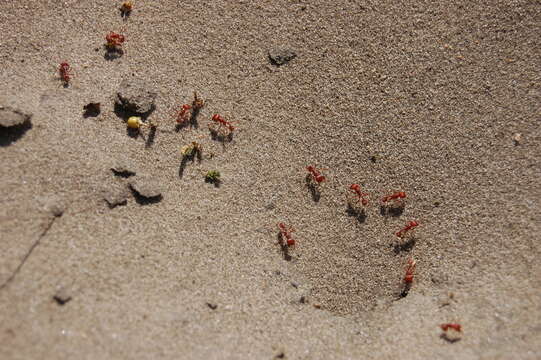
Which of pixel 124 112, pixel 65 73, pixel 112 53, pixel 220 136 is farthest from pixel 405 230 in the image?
pixel 65 73

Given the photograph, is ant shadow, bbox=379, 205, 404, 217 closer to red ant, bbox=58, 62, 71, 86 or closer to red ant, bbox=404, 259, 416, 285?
red ant, bbox=404, 259, 416, 285

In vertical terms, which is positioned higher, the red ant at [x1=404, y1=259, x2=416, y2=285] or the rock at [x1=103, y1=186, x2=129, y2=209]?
the rock at [x1=103, y1=186, x2=129, y2=209]

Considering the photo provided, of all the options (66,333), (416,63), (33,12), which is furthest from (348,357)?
(33,12)

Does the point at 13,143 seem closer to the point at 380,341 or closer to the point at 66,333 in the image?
the point at 66,333

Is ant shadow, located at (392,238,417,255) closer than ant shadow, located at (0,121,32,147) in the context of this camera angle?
No

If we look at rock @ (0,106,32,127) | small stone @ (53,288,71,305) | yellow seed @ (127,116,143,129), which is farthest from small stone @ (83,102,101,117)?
small stone @ (53,288,71,305)

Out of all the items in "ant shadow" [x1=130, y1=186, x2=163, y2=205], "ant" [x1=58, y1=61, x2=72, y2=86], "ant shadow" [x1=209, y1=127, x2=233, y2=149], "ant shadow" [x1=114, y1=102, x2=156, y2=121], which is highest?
"ant" [x1=58, y1=61, x2=72, y2=86]

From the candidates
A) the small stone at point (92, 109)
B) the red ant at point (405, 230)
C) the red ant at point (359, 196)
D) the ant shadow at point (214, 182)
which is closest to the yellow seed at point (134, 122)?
the small stone at point (92, 109)
